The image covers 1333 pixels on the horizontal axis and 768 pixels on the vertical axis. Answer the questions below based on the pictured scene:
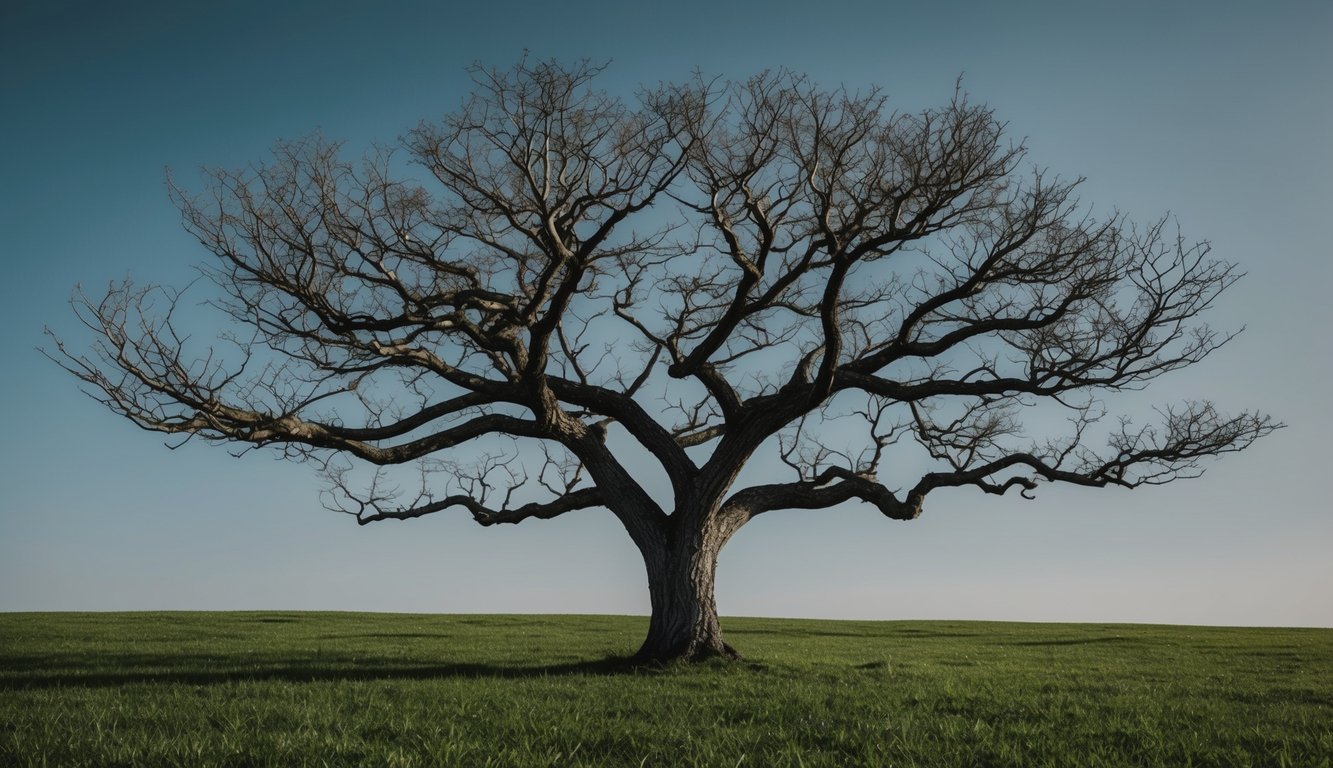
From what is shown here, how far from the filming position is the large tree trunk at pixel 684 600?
1778cm

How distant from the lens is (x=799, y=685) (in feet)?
43.7


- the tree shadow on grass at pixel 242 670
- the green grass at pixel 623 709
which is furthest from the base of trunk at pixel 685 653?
the green grass at pixel 623 709

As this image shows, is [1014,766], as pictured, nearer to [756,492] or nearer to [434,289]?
[756,492]

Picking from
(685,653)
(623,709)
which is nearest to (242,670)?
(685,653)

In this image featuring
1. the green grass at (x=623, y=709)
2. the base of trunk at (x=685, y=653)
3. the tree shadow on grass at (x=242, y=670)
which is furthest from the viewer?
the base of trunk at (x=685, y=653)

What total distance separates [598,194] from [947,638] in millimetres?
25592

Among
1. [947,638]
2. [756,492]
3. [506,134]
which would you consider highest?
[506,134]

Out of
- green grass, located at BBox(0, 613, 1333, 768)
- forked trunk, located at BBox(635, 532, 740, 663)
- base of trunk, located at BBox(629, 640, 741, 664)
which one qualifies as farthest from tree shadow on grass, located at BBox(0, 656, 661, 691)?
forked trunk, located at BBox(635, 532, 740, 663)

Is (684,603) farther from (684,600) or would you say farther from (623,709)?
(623,709)

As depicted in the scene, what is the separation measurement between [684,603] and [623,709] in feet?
25.1

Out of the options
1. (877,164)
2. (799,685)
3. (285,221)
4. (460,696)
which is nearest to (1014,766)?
(799,685)

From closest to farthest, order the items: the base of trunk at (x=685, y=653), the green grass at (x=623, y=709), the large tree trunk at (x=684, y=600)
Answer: the green grass at (x=623, y=709) < the base of trunk at (x=685, y=653) < the large tree trunk at (x=684, y=600)

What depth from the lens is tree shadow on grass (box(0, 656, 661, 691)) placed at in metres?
15.4

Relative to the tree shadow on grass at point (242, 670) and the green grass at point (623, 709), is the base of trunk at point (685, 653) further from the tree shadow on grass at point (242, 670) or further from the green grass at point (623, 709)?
the green grass at point (623, 709)
